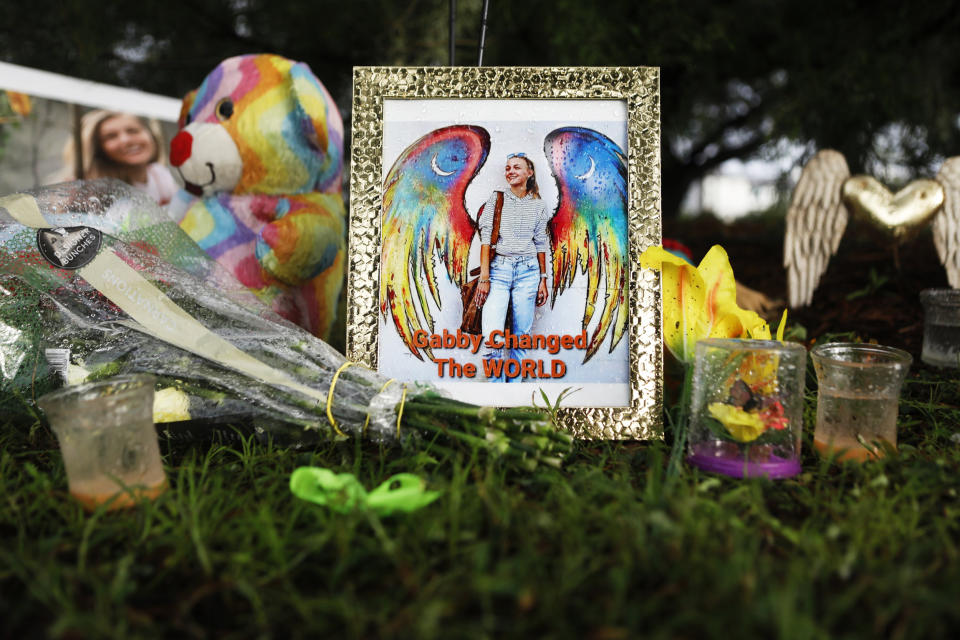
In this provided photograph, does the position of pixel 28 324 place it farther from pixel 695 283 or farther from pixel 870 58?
pixel 870 58

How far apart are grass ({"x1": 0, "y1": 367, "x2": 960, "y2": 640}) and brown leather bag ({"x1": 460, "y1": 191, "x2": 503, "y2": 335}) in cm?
32

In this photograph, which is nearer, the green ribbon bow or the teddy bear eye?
the green ribbon bow

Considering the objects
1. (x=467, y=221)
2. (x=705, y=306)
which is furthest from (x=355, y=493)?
(x=705, y=306)

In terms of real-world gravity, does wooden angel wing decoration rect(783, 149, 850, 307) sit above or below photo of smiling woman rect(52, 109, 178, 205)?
below

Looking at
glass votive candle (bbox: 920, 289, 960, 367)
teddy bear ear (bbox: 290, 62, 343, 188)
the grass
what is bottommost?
the grass

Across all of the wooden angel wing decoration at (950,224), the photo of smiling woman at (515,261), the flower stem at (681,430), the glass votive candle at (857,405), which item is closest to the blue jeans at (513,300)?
the photo of smiling woman at (515,261)

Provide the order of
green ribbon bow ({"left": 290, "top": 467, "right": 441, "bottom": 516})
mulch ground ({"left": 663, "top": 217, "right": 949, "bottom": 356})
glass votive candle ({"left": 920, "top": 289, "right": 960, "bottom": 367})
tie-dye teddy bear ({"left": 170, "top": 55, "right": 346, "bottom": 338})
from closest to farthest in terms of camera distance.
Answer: green ribbon bow ({"left": 290, "top": 467, "right": 441, "bottom": 516}) → glass votive candle ({"left": 920, "top": 289, "right": 960, "bottom": 367}) → tie-dye teddy bear ({"left": 170, "top": 55, "right": 346, "bottom": 338}) → mulch ground ({"left": 663, "top": 217, "right": 949, "bottom": 356})

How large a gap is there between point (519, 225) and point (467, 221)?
0.35ft

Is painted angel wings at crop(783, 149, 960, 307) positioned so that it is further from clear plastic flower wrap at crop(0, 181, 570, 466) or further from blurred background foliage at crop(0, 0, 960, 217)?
clear plastic flower wrap at crop(0, 181, 570, 466)

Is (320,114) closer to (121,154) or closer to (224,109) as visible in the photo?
(224,109)

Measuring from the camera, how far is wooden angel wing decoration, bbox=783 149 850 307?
6.01ft

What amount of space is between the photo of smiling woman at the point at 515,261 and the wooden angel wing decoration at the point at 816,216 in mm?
918

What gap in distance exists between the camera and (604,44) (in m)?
2.31

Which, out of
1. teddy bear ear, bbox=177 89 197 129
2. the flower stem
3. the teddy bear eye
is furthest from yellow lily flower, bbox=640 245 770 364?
teddy bear ear, bbox=177 89 197 129
